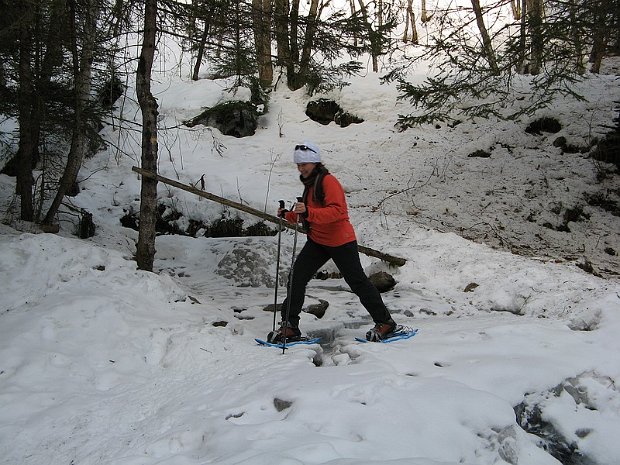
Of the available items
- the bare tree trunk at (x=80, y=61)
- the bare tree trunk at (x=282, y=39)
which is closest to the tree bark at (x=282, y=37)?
the bare tree trunk at (x=282, y=39)

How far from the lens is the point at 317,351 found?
4.89m

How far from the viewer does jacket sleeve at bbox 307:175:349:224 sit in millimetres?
4820

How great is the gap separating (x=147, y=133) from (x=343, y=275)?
3572 mm

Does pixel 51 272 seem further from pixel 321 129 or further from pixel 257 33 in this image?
pixel 321 129

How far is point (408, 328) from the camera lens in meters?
5.36

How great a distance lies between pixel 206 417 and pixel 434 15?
338 inches

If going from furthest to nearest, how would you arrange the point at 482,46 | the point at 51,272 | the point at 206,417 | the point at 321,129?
the point at 321,129
the point at 482,46
the point at 51,272
the point at 206,417

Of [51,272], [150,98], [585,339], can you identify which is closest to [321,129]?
[150,98]

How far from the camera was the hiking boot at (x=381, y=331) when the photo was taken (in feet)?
16.8

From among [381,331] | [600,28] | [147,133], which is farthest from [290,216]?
[600,28]

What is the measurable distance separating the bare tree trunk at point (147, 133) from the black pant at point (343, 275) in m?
2.65

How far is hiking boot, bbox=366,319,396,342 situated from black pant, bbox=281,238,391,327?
0.16 ft

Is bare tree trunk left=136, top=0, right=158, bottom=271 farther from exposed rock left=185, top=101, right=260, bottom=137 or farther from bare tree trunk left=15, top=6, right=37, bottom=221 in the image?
exposed rock left=185, top=101, right=260, bottom=137

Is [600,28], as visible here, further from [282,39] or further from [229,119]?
[229,119]
